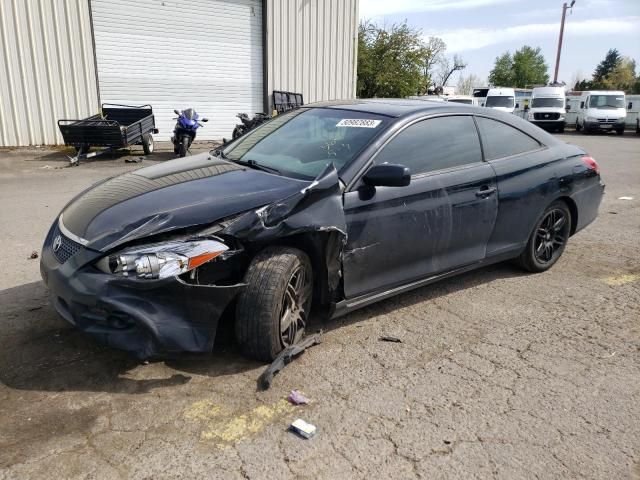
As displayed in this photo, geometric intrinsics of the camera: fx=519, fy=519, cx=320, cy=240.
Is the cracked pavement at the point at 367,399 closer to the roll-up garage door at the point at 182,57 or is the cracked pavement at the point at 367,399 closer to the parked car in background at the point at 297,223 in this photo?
the parked car in background at the point at 297,223

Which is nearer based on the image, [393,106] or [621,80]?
[393,106]

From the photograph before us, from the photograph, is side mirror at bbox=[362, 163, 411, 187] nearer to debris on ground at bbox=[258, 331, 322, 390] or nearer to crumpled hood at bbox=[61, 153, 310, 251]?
crumpled hood at bbox=[61, 153, 310, 251]

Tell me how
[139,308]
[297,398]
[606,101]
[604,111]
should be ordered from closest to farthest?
[139,308]
[297,398]
[604,111]
[606,101]

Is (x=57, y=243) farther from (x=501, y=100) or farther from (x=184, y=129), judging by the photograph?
(x=501, y=100)

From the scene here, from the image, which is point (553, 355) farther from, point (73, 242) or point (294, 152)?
point (73, 242)

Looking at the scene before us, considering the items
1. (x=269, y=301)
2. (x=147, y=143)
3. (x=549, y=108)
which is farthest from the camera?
(x=549, y=108)

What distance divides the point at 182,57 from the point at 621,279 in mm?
14224

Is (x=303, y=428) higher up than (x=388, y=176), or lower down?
lower down

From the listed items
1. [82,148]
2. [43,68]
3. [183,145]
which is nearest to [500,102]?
[183,145]

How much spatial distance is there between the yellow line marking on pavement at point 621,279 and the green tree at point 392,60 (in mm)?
30485

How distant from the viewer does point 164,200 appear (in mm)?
3025

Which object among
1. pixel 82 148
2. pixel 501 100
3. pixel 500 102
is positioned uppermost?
pixel 501 100

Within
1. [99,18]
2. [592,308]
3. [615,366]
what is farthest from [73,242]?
[99,18]

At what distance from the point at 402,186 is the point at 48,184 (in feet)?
25.8
